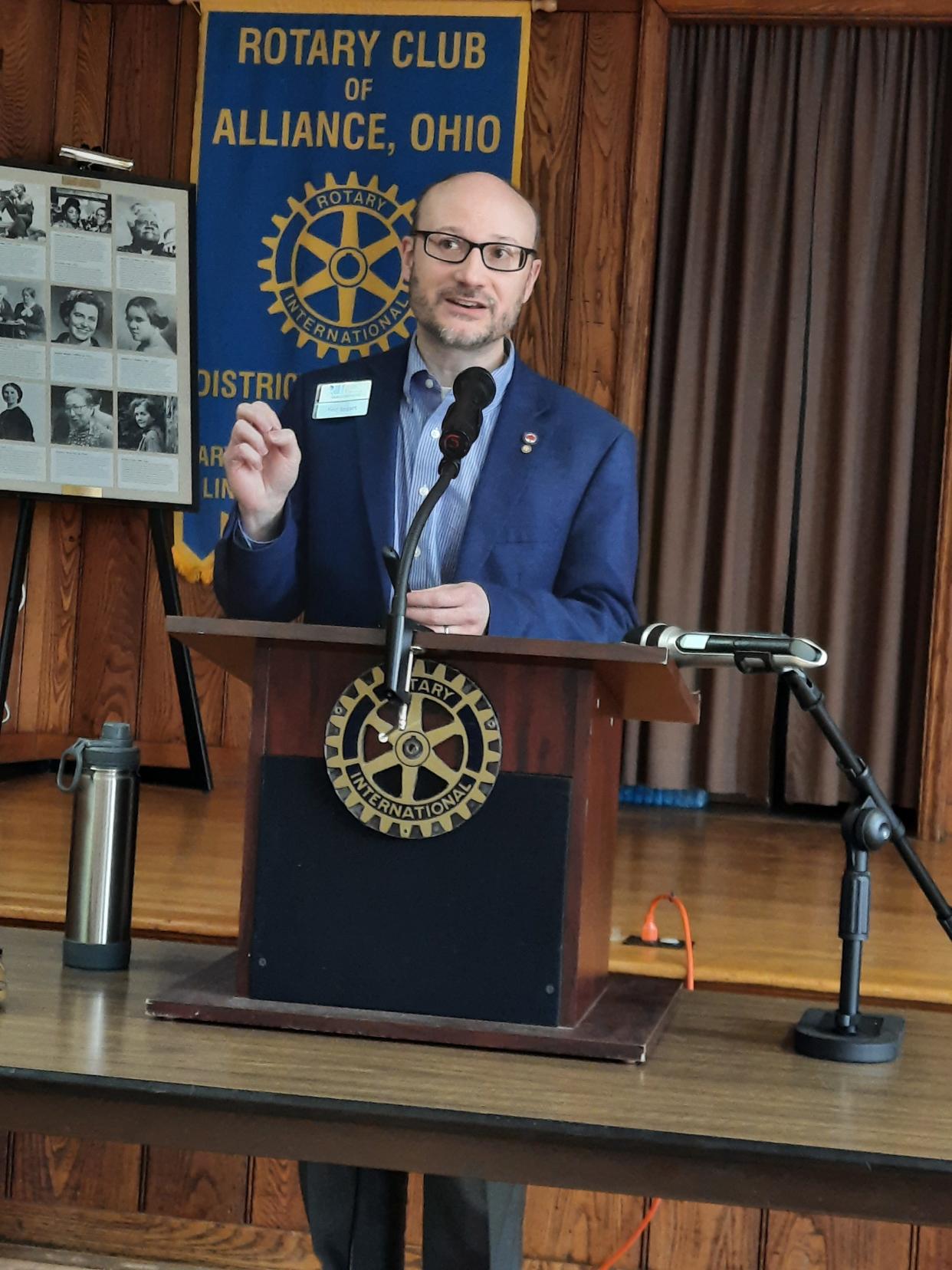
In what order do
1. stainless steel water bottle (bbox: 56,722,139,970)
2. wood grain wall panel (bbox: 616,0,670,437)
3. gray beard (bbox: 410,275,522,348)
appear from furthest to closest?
wood grain wall panel (bbox: 616,0,670,437) → gray beard (bbox: 410,275,522,348) → stainless steel water bottle (bbox: 56,722,139,970)

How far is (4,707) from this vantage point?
423cm

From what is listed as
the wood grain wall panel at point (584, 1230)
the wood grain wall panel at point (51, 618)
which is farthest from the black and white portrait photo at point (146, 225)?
the wood grain wall panel at point (584, 1230)

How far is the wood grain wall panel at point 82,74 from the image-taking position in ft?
15.1

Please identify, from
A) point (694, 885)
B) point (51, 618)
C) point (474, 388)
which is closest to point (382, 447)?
point (474, 388)

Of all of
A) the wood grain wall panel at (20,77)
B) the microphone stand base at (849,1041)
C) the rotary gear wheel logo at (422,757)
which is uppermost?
the wood grain wall panel at (20,77)

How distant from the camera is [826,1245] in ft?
6.83

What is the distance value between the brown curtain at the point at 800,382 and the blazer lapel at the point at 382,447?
2.73 metres

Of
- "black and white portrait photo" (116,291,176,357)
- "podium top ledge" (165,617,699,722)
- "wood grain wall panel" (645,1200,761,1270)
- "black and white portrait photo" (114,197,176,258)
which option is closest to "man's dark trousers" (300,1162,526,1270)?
"podium top ledge" (165,617,699,722)

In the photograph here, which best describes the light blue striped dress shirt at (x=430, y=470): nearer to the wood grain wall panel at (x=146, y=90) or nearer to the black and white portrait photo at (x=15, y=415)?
the black and white portrait photo at (x=15, y=415)

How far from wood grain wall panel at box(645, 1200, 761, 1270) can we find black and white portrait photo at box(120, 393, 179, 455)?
271cm

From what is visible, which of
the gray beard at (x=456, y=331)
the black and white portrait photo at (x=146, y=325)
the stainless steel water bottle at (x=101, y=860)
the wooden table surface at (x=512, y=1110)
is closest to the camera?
the wooden table surface at (x=512, y=1110)

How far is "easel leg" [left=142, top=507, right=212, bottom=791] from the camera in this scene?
13.6 feet

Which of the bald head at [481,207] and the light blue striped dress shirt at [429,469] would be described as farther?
the light blue striped dress shirt at [429,469]

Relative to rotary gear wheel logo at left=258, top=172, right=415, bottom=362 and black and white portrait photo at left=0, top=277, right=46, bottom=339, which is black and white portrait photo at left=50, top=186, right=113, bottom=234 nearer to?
black and white portrait photo at left=0, top=277, right=46, bottom=339
